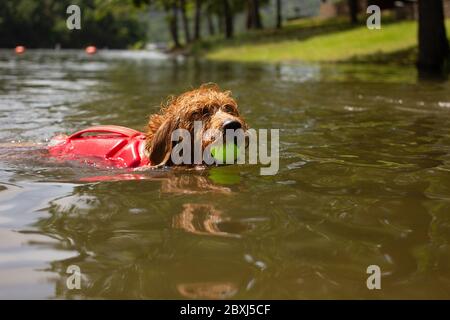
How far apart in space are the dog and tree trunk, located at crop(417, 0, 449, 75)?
1401 cm

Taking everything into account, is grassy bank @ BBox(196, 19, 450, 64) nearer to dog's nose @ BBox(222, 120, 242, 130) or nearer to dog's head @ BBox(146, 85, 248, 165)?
dog's head @ BBox(146, 85, 248, 165)

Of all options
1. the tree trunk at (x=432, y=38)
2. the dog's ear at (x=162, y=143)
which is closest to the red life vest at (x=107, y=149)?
the dog's ear at (x=162, y=143)

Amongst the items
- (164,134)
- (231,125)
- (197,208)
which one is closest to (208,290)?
(197,208)

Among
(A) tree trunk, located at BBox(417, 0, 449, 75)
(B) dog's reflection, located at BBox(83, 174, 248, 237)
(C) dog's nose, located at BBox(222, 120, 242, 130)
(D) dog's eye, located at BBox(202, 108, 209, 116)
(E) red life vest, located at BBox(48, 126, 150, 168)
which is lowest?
(B) dog's reflection, located at BBox(83, 174, 248, 237)

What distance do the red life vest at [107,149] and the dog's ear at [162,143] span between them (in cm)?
20

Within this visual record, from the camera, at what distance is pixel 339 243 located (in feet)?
12.3

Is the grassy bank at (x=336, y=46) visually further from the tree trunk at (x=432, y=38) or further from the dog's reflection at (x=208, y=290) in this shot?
the dog's reflection at (x=208, y=290)

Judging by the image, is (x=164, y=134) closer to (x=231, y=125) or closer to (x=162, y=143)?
(x=162, y=143)

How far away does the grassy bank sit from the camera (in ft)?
88.0

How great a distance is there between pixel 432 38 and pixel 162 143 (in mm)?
15378

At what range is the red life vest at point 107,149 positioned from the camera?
625cm

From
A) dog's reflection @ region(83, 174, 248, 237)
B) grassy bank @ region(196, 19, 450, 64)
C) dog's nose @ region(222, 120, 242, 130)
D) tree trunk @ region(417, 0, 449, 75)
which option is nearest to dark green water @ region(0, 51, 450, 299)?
dog's reflection @ region(83, 174, 248, 237)

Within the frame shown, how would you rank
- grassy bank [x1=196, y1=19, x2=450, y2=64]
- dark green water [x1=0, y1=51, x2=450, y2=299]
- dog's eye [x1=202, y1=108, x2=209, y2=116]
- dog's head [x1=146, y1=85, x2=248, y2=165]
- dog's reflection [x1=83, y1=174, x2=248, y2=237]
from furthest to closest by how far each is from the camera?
grassy bank [x1=196, y1=19, x2=450, y2=64], dog's eye [x1=202, y1=108, x2=209, y2=116], dog's head [x1=146, y1=85, x2=248, y2=165], dog's reflection [x1=83, y1=174, x2=248, y2=237], dark green water [x1=0, y1=51, x2=450, y2=299]
